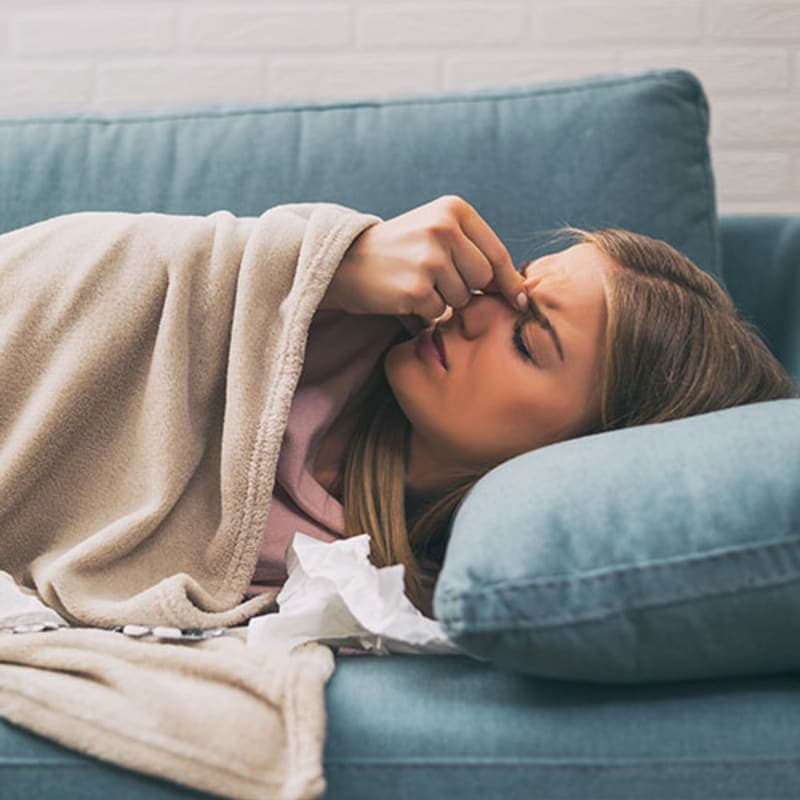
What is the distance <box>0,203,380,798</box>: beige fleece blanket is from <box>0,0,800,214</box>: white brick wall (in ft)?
2.94

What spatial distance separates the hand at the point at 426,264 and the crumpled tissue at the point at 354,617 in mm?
257

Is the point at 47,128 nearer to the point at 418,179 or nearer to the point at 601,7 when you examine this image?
the point at 418,179

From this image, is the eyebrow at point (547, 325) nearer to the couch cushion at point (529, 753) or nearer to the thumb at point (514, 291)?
the thumb at point (514, 291)

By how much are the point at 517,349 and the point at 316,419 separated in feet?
0.78

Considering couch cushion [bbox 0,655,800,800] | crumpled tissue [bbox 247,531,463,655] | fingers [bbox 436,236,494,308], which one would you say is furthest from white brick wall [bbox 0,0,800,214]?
couch cushion [bbox 0,655,800,800]

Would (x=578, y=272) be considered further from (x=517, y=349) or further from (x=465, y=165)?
(x=465, y=165)

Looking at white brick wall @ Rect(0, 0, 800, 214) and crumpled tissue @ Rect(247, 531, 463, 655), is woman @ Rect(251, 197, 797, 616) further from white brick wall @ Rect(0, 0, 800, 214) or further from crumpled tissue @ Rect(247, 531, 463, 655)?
white brick wall @ Rect(0, 0, 800, 214)

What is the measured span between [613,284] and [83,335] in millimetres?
541

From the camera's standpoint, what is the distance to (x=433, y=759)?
82 centimetres

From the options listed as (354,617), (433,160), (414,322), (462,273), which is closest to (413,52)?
(433,160)

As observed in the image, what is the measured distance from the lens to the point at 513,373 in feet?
3.76

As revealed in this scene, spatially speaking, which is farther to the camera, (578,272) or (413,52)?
(413,52)

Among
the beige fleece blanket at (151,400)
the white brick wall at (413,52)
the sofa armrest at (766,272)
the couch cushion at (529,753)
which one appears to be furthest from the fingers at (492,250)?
the white brick wall at (413,52)

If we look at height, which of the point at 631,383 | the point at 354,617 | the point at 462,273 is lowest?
the point at 354,617
